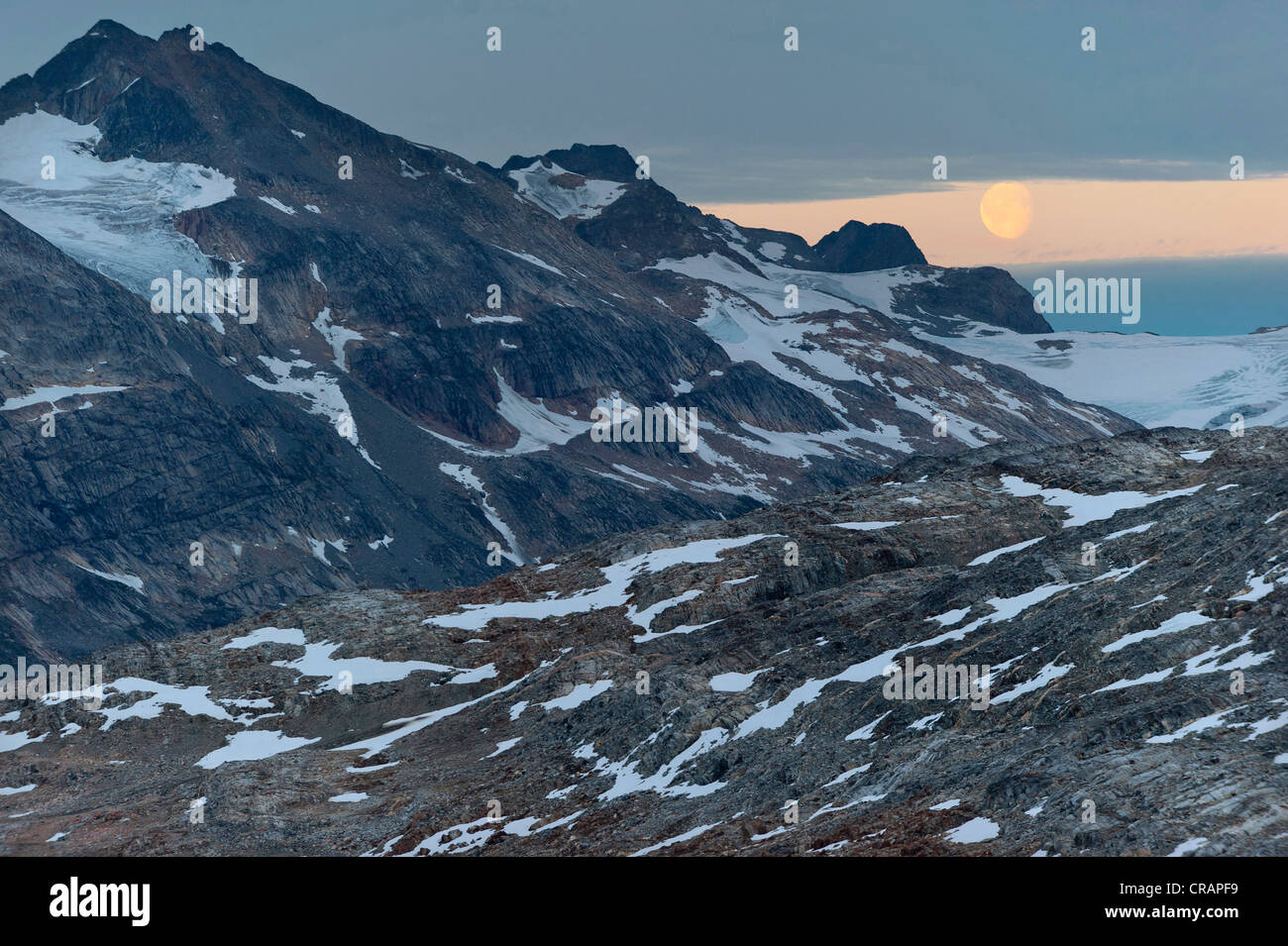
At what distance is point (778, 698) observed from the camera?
231ft

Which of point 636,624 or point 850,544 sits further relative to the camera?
point 850,544

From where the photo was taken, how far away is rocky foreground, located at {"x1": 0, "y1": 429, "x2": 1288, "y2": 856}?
4728 centimetres

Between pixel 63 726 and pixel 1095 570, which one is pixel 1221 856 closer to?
pixel 1095 570
